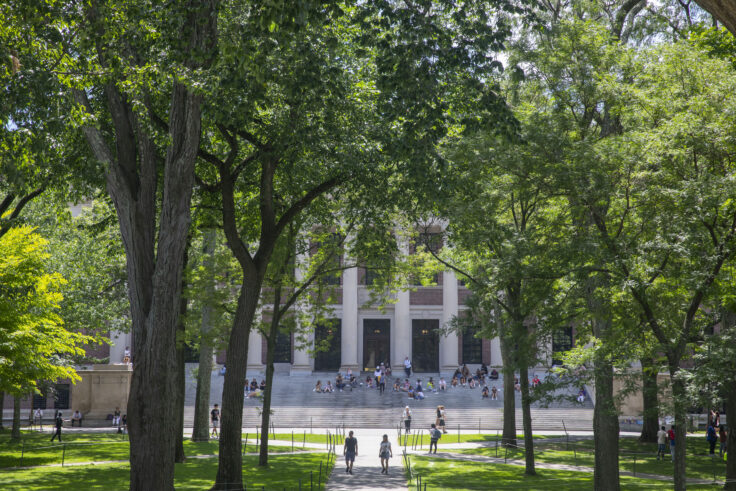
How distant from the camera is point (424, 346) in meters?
51.8

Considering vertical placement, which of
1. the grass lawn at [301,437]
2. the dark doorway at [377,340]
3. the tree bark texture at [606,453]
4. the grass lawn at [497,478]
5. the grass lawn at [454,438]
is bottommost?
the grass lawn at [301,437]

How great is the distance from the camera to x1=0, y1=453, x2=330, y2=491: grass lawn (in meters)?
17.4

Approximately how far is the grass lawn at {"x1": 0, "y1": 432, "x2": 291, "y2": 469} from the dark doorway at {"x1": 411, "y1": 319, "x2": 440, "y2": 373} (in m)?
23.5

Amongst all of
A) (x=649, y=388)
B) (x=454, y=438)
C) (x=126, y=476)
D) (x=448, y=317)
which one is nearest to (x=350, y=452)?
(x=126, y=476)

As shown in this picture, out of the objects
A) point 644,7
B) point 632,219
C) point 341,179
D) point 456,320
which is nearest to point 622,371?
point 632,219

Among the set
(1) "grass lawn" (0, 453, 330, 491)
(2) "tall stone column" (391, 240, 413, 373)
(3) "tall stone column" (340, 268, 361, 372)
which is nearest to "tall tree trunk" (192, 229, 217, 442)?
(1) "grass lawn" (0, 453, 330, 491)

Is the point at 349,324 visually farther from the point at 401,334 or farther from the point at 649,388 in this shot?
the point at 649,388

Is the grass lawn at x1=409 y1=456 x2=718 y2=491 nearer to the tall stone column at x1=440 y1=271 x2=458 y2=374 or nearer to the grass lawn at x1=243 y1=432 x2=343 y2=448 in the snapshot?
the grass lawn at x1=243 y1=432 x2=343 y2=448

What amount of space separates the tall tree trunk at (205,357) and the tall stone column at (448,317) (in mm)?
22915

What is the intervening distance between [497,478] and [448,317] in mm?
28544

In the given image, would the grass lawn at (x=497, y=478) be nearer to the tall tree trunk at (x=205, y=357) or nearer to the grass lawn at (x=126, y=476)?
the grass lawn at (x=126, y=476)

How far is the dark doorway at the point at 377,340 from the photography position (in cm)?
5209

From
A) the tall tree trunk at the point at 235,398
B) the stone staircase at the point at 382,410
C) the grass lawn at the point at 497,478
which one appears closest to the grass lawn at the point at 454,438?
the stone staircase at the point at 382,410

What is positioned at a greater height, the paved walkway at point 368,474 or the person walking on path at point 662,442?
the person walking on path at point 662,442
